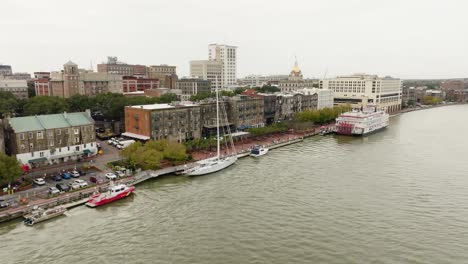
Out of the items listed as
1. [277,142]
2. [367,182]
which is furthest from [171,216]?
[277,142]

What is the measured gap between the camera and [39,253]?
2853cm

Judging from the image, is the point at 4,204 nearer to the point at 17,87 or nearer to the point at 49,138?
the point at 49,138

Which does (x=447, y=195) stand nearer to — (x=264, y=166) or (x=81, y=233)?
(x=264, y=166)

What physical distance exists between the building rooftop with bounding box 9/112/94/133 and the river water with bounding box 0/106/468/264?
17.9 meters

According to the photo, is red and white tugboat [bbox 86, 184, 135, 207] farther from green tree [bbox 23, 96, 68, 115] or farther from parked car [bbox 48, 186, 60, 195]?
green tree [bbox 23, 96, 68, 115]

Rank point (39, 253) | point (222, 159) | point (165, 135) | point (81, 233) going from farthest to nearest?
point (165, 135)
point (222, 159)
point (81, 233)
point (39, 253)

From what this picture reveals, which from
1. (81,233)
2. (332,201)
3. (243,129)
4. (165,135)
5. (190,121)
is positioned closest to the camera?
(81,233)

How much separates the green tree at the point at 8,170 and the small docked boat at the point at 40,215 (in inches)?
285

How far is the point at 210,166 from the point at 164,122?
17238 millimetres

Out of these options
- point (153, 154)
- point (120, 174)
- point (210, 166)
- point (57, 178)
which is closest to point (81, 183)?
point (57, 178)

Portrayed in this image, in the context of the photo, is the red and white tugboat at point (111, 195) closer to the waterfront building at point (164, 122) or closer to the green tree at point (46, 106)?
the waterfront building at point (164, 122)

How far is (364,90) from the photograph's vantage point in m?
142

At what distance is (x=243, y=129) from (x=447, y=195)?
152 ft

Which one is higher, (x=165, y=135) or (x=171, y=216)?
(x=165, y=135)
